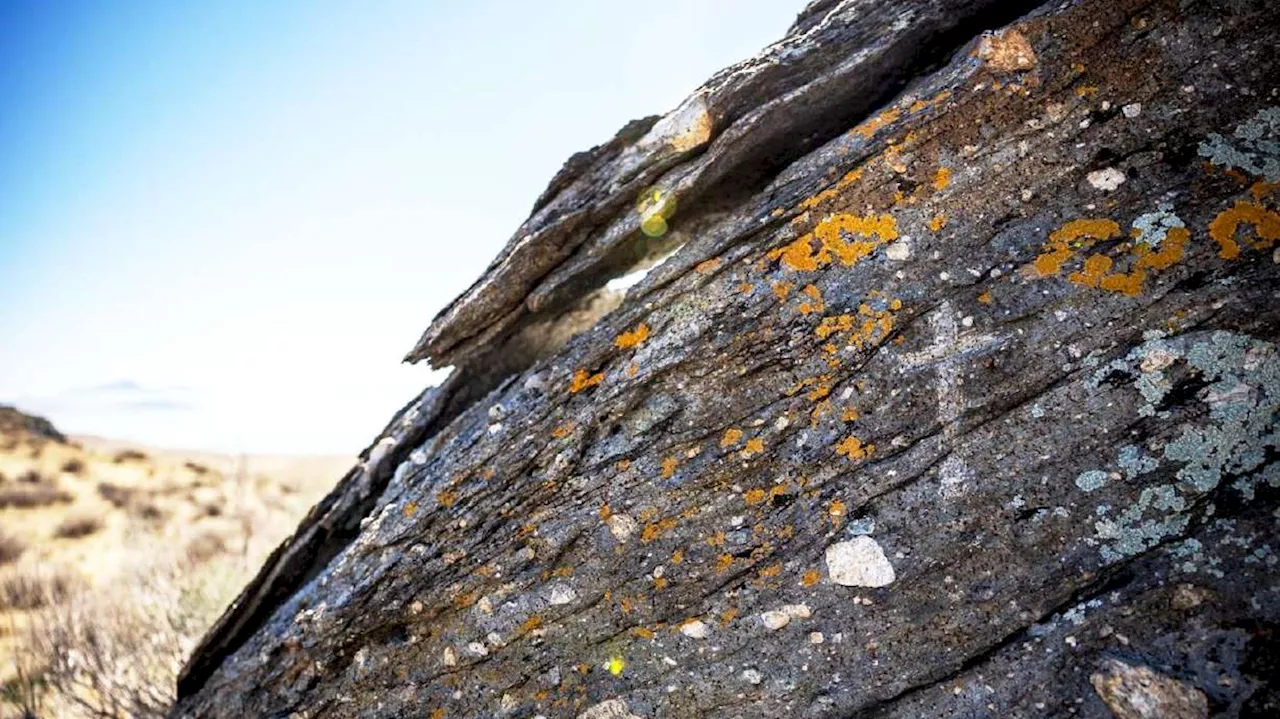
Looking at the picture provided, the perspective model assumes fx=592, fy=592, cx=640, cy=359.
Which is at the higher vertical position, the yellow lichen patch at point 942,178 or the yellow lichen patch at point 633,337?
the yellow lichen patch at point 633,337

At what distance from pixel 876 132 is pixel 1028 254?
1.30 meters

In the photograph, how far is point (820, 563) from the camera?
379 cm

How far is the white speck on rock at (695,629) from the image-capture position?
3971 mm

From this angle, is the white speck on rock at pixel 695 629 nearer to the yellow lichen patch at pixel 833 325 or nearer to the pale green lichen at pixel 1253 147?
the yellow lichen patch at pixel 833 325

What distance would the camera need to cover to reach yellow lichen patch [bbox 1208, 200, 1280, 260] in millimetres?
3291

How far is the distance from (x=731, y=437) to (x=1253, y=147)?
3.49 meters

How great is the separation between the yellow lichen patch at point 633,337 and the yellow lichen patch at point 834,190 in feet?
4.76

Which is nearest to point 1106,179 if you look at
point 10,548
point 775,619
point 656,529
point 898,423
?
point 898,423

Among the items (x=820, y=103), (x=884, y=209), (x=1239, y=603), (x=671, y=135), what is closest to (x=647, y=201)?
(x=671, y=135)

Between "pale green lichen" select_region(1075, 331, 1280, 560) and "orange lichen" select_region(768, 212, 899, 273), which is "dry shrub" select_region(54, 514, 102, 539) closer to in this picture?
"orange lichen" select_region(768, 212, 899, 273)

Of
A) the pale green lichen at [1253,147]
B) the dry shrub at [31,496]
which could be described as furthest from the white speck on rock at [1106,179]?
the dry shrub at [31,496]

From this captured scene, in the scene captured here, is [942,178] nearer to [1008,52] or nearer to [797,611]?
[1008,52]

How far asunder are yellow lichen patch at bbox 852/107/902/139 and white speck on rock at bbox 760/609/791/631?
3314mm

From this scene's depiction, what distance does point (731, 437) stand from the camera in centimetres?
410
